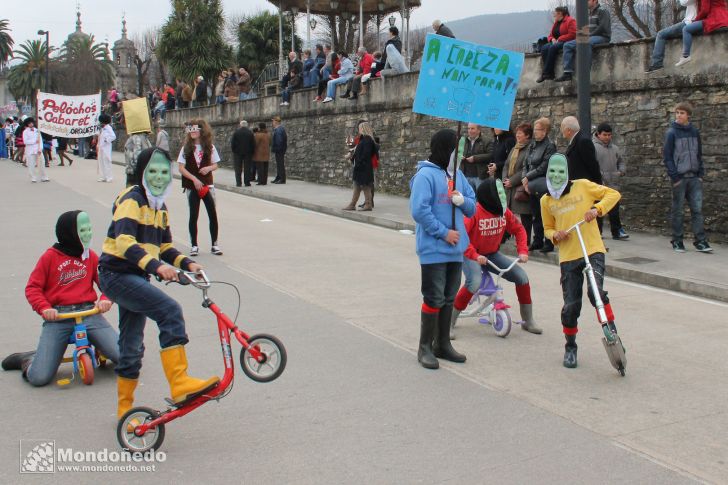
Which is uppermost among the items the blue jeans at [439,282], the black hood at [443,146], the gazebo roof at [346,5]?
the gazebo roof at [346,5]

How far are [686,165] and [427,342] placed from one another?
6.46 meters

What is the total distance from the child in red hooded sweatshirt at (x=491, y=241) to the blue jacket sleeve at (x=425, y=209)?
1.03 m

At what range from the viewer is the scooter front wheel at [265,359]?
450 centimetres

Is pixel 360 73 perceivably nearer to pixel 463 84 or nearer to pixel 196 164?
pixel 196 164

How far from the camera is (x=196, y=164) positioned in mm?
11312

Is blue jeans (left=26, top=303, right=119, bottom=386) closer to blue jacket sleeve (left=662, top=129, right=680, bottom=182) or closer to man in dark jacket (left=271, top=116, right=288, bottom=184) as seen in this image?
blue jacket sleeve (left=662, top=129, right=680, bottom=182)

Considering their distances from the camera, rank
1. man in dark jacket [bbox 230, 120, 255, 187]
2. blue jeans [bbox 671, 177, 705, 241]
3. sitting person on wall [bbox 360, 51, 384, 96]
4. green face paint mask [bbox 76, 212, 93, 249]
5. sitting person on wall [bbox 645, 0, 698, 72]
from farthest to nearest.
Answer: man in dark jacket [bbox 230, 120, 255, 187], sitting person on wall [bbox 360, 51, 384, 96], sitting person on wall [bbox 645, 0, 698, 72], blue jeans [bbox 671, 177, 705, 241], green face paint mask [bbox 76, 212, 93, 249]

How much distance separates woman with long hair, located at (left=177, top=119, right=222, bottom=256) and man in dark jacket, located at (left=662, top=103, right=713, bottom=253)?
6.19m

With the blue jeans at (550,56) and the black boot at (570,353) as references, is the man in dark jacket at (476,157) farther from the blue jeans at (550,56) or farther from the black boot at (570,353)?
the black boot at (570,353)

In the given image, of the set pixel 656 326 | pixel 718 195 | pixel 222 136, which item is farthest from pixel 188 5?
pixel 656 326

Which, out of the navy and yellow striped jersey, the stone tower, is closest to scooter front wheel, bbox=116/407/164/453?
the navy and yellow striped jersey

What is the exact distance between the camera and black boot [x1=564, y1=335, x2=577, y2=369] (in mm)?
6211

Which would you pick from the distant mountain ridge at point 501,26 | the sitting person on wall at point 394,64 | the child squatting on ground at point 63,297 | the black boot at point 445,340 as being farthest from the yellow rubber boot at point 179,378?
the distant mountain ridge at point 501,26

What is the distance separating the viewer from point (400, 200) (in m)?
19.0
